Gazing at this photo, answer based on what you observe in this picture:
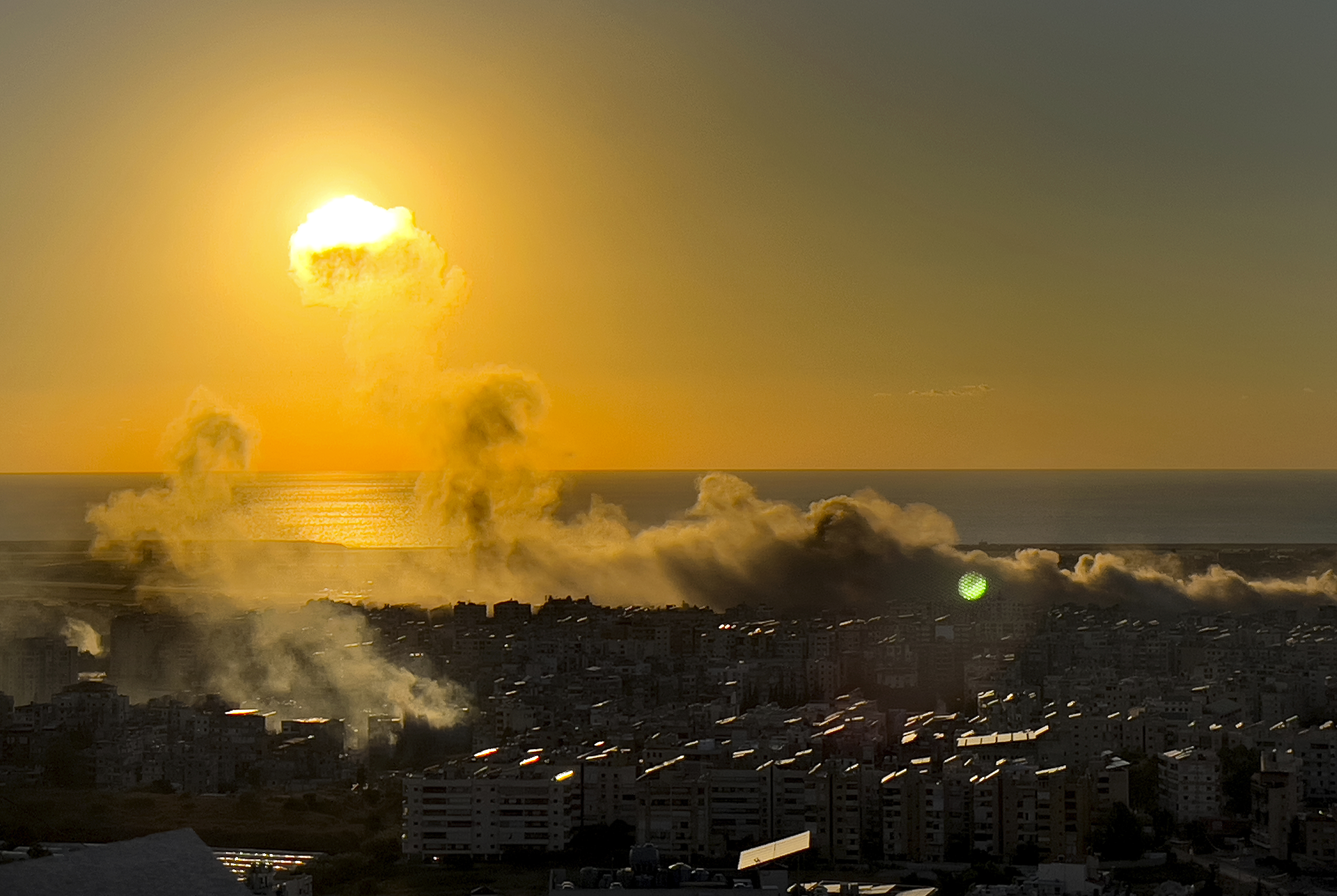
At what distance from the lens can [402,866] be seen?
14.6m

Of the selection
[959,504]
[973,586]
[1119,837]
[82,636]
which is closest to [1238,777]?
[1119,837]

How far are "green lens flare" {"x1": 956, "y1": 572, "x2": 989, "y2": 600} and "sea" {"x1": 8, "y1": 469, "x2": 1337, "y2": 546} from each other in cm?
899

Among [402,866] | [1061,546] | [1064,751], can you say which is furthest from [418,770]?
[1061,546]

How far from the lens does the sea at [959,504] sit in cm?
7212

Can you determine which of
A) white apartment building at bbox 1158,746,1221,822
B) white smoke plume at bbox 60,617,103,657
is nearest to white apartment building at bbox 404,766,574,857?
white apartment building at bbox 1158,746,1221,822

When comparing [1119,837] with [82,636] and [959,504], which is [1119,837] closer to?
[82,636]

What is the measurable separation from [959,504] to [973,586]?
5933cm

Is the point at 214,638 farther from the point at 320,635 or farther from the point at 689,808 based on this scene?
the point at 689,808

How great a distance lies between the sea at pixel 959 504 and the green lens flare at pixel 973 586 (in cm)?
899

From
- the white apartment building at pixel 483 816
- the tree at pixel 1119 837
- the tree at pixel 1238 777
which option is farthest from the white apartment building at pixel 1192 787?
the white apartment building at pixel 483 816

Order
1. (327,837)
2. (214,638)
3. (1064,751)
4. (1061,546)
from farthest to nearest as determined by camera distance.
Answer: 1. (1061,546)
2. (214,638)
3. (1064,751)
4. (327,837)

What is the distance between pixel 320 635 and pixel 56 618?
7289 mm

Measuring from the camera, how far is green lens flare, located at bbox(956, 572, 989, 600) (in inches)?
1453

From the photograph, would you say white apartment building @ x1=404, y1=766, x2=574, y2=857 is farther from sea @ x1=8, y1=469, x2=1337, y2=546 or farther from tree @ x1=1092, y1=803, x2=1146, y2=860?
sea @ x1=8, y1=469, x2=1337, y2=546
